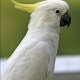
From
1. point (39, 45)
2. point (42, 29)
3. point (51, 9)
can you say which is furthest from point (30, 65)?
point (51, 9)

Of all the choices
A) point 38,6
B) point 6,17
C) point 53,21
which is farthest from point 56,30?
point 6,17

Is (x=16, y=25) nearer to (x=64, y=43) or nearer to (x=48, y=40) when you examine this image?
(x=64, y=43)

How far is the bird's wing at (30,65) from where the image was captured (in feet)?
6.50

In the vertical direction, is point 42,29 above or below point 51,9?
below

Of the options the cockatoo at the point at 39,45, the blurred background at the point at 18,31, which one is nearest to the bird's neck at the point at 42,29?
the cockatoo at the point at 39,45

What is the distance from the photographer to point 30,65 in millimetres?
2004

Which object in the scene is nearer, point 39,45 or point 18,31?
point 39,45

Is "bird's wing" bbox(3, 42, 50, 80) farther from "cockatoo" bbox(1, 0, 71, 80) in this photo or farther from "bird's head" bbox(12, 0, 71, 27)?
"bird's head" bbox(12, 0, 71, 27)

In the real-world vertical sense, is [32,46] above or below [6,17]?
above

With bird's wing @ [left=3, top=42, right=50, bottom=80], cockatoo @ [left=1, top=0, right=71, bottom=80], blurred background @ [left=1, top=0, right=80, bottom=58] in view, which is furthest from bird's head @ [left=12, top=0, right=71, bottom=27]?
blurred background @ [left=1, top=0, right=80, bottom=58]

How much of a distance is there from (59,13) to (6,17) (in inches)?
155

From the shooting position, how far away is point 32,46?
80.7 inches

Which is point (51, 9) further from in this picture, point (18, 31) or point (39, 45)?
point (18, 31)

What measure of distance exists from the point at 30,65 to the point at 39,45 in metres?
0.15
